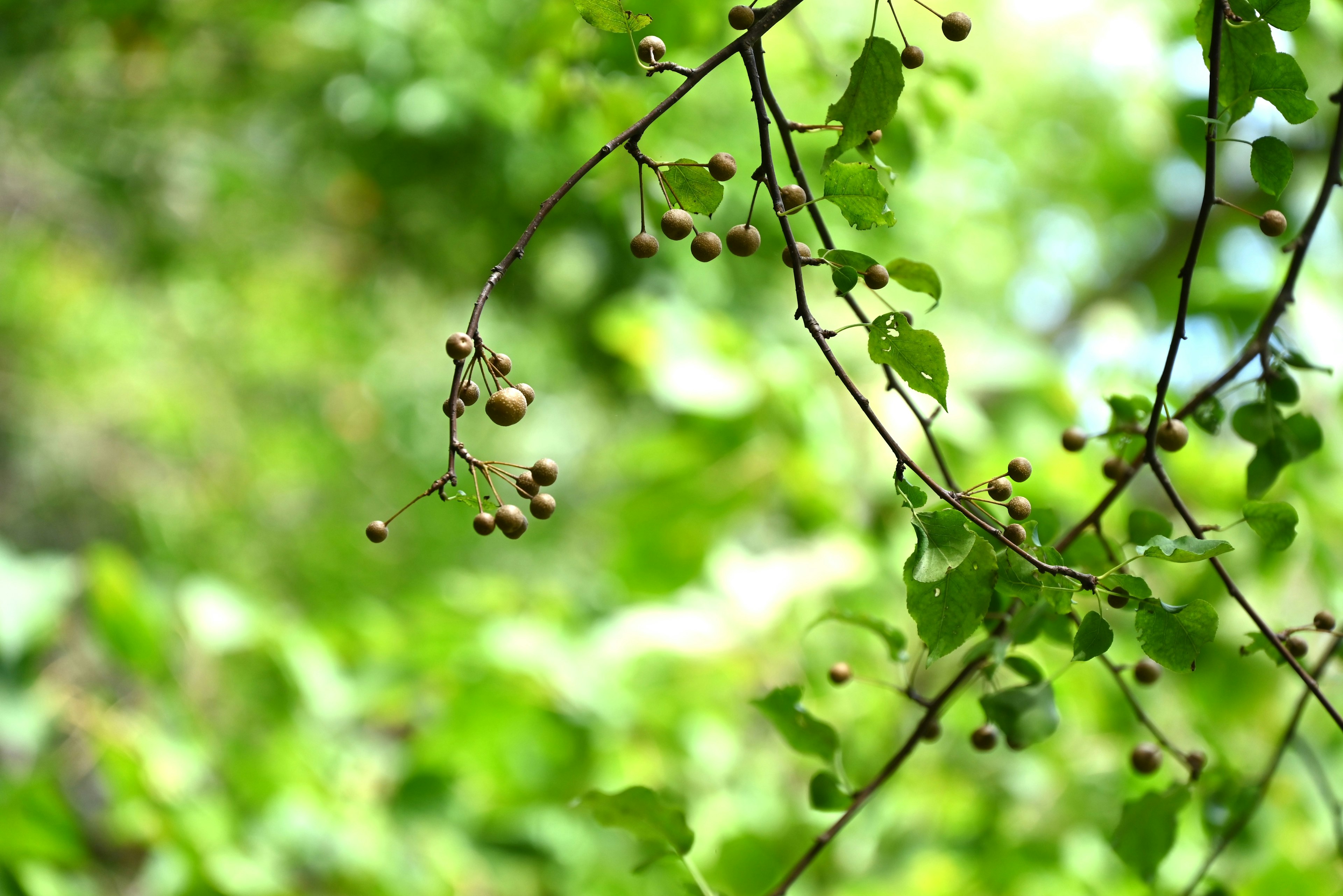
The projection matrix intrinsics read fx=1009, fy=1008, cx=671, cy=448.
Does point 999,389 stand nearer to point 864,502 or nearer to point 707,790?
point 864,502

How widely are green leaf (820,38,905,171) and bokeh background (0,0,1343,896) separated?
0.23 meters

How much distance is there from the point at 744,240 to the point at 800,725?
0.20m

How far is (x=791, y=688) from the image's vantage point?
39 cm

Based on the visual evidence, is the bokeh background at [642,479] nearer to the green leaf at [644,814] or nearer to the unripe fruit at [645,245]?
the green leaf at [644,814]

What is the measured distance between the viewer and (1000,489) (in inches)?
11.1

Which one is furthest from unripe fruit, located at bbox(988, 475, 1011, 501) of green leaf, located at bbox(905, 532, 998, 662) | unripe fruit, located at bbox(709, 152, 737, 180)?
unripe fruit, located at bbox(709, 152, 737, 180)

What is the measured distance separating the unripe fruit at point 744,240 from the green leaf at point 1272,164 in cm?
15

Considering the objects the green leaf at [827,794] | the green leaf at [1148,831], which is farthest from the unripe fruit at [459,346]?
the green leaf at [1148,831]

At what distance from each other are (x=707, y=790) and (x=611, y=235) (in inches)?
25.3

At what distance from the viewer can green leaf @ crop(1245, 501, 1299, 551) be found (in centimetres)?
31

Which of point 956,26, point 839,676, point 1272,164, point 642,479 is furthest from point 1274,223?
point 642,479

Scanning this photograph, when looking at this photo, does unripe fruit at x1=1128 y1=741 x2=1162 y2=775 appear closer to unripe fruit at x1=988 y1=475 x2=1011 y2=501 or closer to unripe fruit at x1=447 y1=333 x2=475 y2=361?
unripe fruit at x1=988 y1=475 x2=1011 y2=501

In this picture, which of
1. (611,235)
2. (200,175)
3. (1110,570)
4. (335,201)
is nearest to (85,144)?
(200,175)

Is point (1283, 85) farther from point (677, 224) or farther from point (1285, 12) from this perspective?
point (677, 224)
